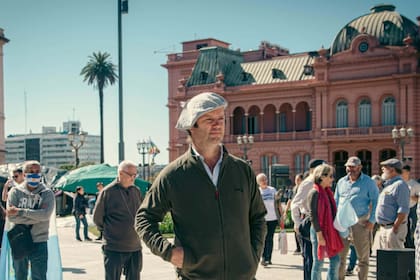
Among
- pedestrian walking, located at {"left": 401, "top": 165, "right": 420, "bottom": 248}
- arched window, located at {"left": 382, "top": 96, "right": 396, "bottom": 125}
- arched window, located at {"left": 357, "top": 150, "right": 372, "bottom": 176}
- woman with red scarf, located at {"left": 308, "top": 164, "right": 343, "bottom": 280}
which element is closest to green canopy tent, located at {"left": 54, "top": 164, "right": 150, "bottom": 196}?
pedestrian walking, located at {"left": 401, "top": 165, "right": 420, "bottom": 248}

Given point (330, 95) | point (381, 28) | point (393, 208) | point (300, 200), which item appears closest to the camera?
point (393, 208)

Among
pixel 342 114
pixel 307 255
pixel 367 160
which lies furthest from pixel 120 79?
pixel 342 114

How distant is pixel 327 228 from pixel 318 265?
56cm

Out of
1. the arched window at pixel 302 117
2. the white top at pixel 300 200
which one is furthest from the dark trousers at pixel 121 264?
the arched window at pixel 302 117

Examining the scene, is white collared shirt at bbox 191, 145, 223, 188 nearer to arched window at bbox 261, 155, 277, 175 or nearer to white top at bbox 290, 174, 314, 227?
white top at bbox 290, 174, 314, 227

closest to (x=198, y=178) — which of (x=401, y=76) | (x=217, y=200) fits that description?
(x=217, y=200)

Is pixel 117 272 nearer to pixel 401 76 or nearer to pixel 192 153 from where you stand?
pixel 192 153

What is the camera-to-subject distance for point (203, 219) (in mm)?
4043

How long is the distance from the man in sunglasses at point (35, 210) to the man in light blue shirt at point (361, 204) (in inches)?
164

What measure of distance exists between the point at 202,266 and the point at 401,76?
47155 mm

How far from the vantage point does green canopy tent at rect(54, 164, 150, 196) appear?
23.8 meters

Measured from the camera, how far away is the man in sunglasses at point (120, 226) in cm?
764

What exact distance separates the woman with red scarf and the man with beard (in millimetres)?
950

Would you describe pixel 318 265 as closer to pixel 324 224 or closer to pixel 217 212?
pixel 324 224
